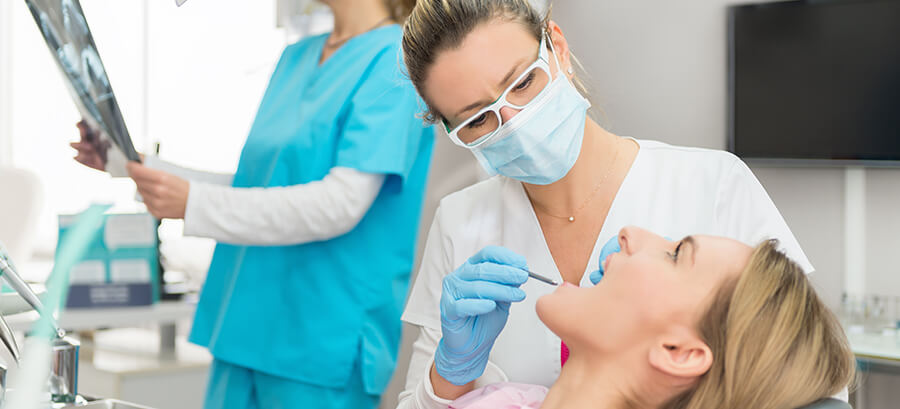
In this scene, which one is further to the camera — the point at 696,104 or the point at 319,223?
the point at 696,104

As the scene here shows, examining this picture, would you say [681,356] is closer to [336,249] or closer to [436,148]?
[336,249]

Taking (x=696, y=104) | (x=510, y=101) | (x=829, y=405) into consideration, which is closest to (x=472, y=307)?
(x=510, y=101)

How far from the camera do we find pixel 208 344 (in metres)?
1.85

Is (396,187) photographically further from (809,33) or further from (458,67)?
(809,33)

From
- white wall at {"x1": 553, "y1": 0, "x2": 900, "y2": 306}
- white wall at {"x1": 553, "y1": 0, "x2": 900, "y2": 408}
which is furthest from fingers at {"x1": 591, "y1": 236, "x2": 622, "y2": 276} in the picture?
white wall at {"x1": 553, "y1": 0, "x2": 900, "y2": 408}

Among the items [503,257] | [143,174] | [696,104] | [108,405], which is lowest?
[108,405]

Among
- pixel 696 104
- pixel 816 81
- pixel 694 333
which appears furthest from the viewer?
pixel 696 104

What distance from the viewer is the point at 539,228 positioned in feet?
4.34

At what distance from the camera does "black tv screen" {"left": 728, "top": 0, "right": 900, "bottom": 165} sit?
274 cm

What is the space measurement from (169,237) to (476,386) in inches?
131

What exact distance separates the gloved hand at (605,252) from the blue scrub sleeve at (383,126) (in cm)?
59

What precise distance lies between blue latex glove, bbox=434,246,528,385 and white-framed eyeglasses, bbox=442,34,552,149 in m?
0.18

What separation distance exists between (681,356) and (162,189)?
1004mm

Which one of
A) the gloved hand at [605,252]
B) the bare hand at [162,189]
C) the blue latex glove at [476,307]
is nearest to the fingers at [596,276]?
the gloved hand at [605,252]
